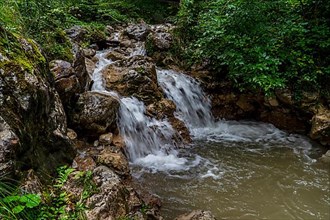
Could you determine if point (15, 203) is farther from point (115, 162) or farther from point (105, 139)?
point (105, 139)

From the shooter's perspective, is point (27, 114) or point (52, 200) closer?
point (52, 200)

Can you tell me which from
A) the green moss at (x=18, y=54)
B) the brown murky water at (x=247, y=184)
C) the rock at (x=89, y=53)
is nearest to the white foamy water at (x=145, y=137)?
the brown murky water at (x=247, y=184)

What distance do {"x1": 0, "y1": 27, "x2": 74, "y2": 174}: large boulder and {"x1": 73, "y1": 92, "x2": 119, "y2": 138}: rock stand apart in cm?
112

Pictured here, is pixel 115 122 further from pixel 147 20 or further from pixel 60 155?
pixel 147 20

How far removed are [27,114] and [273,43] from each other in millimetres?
5148

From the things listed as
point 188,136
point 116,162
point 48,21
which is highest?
point 48,21

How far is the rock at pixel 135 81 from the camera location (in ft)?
20.3

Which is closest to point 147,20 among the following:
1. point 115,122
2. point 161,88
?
point 161,88

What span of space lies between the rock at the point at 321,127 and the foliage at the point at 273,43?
52 centimetres

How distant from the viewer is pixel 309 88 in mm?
6344

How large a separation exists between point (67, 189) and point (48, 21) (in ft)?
12.2

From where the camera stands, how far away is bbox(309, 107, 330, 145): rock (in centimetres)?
591

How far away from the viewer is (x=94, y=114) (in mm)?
4684

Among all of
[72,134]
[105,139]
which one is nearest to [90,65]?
[105,139]
